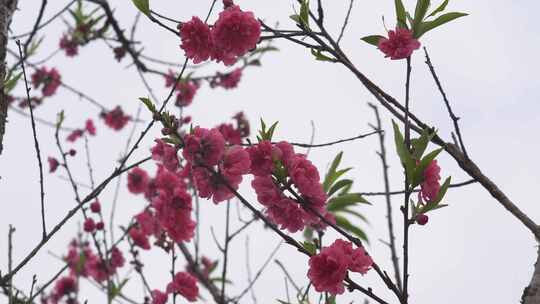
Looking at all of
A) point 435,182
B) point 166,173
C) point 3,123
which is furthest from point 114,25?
point 435,182

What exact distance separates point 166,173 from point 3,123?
139 cm

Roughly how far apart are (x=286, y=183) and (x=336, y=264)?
289 mm

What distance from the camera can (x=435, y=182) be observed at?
1367mm

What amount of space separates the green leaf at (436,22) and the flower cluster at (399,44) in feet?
0.13

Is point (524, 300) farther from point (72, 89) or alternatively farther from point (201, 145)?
point (72, 89)

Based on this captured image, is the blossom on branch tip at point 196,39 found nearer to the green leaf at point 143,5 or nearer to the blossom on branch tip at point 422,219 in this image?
the green leaf at point 143,5

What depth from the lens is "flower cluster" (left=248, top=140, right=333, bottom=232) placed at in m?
1.48

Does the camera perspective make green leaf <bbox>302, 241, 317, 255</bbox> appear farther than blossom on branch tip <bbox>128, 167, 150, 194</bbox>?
No

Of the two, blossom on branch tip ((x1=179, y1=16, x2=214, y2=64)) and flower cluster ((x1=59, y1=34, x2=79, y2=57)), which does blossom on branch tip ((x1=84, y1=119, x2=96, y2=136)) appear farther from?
blossom on branch tip ((x1=179, y1=16, x2=214, y2=64))

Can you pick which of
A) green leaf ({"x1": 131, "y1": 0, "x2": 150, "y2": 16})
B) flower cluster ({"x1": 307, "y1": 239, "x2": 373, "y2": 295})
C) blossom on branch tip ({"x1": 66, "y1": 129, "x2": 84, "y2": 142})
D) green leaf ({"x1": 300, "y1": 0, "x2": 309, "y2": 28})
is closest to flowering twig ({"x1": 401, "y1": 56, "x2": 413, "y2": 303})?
flower cluster ({"x1": 307, "y1": 239, "x2": 373, "y2": 295})

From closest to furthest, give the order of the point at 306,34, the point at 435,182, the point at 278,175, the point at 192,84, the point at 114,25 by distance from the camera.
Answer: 1. the point at 435,182
2. the point at 278,175
3. the point at 306,34
4. the point at 114,25
5. the point at 192,84

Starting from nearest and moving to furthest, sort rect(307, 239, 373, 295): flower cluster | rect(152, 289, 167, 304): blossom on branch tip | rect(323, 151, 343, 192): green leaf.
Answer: rect(307, 239, 373, 295): flower cluster → rect(323, 151, 343, 192): green leaf → rect(152, 289, 167, 304): blossom on branch tip

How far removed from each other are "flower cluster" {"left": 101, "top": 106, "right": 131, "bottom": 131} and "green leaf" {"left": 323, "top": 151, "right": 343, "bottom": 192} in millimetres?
4331

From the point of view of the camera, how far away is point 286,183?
1506mm
